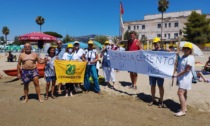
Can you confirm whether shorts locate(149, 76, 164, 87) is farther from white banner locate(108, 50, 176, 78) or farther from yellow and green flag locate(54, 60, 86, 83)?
yellow and green flag locate(54, 60, 86, 83)

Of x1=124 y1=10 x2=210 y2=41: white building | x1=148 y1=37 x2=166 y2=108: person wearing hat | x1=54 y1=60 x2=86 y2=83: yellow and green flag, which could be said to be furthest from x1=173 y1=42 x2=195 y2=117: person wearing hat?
x1=124 y1=10 x2=210 y2=41: white building

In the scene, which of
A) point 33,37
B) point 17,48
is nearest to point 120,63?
point 33,37

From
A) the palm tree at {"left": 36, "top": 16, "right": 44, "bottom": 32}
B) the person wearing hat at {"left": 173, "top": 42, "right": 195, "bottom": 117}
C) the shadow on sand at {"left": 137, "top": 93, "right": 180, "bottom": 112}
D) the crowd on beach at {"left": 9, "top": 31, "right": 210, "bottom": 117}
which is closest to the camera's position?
the person wearing hat at {"left": 173, "top": 42, "right": 195, "bottom": 117}

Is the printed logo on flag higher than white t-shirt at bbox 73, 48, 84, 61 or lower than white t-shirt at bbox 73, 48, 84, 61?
lower

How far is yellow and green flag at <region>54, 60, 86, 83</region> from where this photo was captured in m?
8.22

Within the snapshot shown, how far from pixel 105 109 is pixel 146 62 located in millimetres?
2090

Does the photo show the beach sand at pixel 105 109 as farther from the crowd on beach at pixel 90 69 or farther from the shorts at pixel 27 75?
the shorts at pixel 27 75

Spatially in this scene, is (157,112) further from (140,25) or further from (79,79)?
(140,25)

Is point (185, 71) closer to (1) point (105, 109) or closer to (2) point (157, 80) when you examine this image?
(2) point (157, 80)

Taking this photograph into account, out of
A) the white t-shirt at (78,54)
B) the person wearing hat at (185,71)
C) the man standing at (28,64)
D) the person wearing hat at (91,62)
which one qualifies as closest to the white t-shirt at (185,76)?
the person wearing hat at (185,71)

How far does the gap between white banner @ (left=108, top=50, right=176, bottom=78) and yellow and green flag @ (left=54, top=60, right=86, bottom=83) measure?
137 cm

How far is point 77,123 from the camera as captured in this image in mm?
5652

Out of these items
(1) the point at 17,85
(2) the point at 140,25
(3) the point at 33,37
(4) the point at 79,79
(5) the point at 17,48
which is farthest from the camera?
→ (2) the point at 140,25

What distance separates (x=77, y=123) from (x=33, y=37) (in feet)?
44.8
